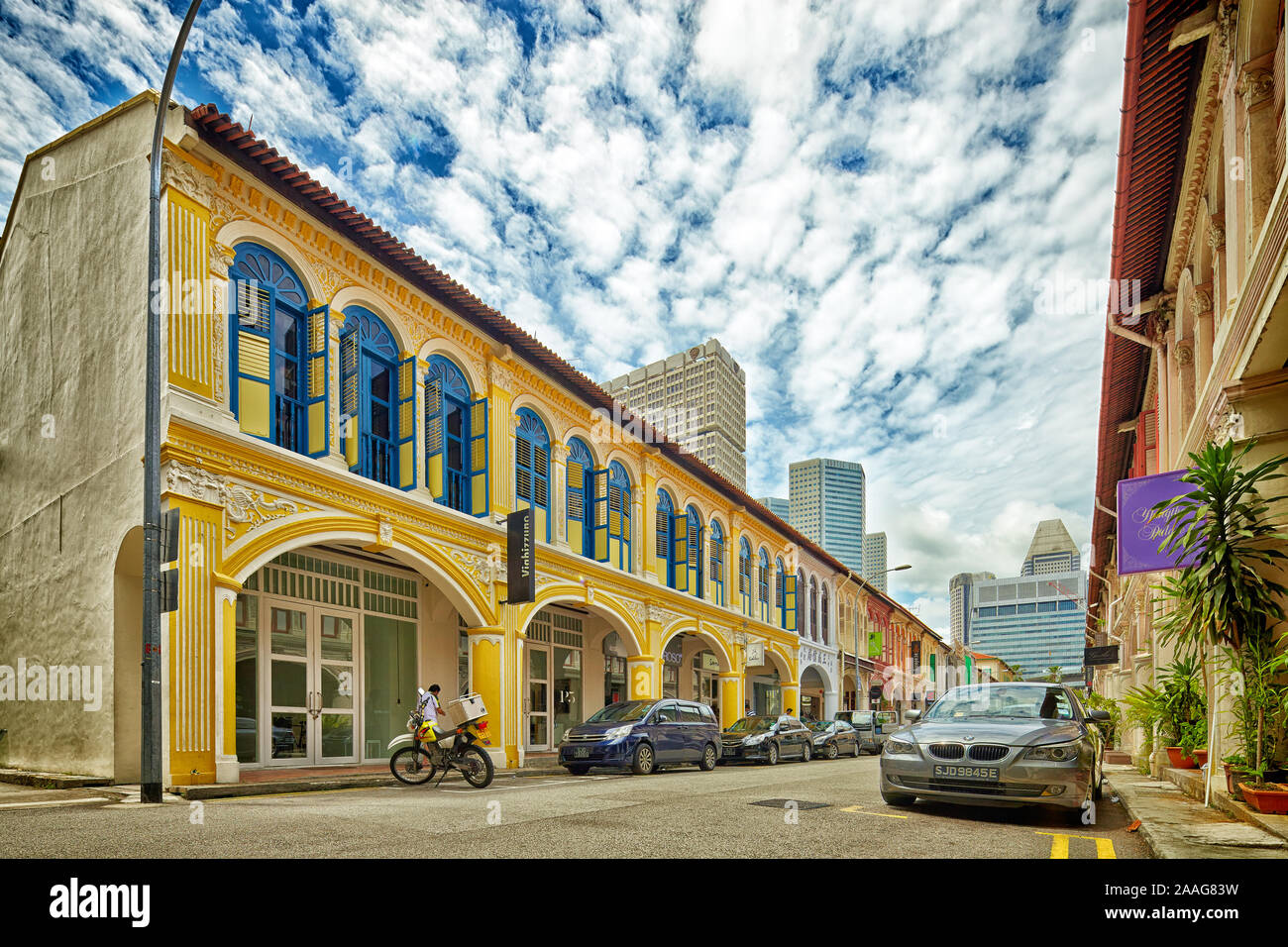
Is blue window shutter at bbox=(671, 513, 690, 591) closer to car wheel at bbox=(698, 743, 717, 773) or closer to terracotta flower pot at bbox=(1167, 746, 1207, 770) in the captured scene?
car wheel at bbox=(698, 743, 717, 773)

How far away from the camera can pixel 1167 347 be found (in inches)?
596

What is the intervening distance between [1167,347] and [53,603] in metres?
18.1

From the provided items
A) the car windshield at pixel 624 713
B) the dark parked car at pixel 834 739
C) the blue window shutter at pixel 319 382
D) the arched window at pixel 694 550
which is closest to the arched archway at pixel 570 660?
the arched window at pixel 694 550

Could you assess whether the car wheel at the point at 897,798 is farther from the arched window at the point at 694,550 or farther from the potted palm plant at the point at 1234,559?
the arched window at the point at 694,550

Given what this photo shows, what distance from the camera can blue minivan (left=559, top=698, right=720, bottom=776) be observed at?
16.6 meters

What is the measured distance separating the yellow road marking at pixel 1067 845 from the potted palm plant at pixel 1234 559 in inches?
58.7

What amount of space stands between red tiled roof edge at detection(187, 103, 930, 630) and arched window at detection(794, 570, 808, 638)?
1574cm

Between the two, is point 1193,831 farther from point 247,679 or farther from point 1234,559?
point 247,679

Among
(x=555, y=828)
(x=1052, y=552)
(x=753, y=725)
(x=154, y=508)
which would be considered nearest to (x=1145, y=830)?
(x=555, y=828)

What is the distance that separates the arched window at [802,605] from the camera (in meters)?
Answer: 38.8

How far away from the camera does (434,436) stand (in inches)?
704

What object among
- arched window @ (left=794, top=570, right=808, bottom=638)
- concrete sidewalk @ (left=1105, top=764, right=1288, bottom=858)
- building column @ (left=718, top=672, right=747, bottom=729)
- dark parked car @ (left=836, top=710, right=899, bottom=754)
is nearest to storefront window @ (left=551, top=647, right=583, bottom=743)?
building column @ (left=718, top=672, right=747, bottom=729)
